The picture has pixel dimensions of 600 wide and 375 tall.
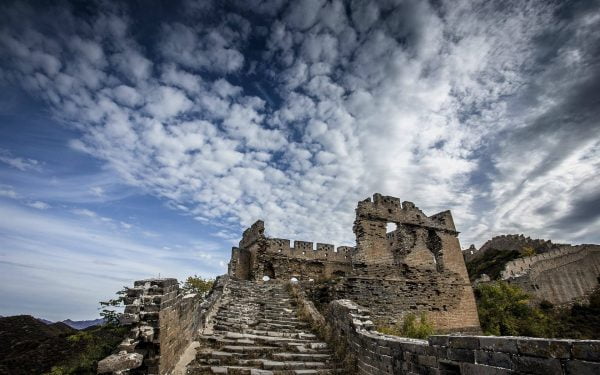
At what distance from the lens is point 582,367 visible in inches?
94.7

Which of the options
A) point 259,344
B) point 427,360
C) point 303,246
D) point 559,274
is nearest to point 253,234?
point 303,246

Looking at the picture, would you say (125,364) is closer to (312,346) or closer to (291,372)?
(291,372)

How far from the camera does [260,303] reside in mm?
11516

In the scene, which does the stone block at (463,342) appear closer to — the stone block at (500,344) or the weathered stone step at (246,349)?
the stone block at (500,344)

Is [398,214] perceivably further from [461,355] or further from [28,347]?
[28,347]

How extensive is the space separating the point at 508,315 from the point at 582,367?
19914 mm

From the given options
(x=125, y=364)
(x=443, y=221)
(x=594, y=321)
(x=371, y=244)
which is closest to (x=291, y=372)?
(x=125, y=364)

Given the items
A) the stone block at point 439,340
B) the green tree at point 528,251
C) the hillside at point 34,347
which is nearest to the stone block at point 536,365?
the stone block at point 439,340

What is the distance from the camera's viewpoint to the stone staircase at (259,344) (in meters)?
6.34

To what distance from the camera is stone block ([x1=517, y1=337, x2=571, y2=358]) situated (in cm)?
256

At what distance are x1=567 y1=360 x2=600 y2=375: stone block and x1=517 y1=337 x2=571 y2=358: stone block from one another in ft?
0.22

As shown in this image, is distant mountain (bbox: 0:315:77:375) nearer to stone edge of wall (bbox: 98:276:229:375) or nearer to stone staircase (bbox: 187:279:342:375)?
stone staircase (bbox: 187:279:342:375)

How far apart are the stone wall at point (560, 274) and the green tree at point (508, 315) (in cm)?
1067

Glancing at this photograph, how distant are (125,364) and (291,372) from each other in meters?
3.33
